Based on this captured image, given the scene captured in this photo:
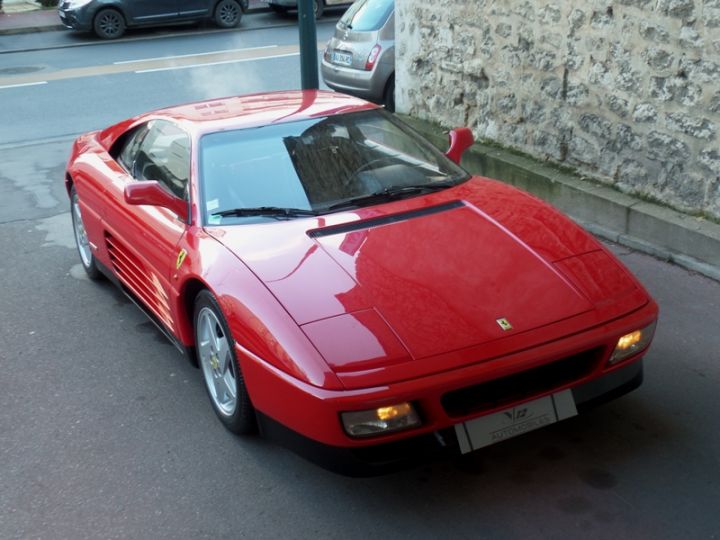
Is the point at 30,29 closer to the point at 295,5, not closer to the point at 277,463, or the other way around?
the point at 295,5

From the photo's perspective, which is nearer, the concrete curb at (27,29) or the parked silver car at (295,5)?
the concrete curb at (27,29)

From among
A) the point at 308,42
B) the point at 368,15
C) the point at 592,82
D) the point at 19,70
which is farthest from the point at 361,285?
the point at 19,70

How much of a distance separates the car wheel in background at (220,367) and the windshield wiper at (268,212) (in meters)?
0.45

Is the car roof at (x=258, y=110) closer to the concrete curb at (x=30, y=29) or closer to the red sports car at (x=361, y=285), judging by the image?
the red sports car at (x=361, y=285)

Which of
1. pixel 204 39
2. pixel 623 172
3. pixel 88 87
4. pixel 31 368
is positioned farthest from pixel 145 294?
pixel 204 39

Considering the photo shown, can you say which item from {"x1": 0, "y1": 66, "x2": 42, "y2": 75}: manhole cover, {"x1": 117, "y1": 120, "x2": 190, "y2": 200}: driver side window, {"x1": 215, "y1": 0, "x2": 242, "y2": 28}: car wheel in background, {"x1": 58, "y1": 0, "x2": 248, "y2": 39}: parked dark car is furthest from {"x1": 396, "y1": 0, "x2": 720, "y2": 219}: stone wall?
{"x1": 215, "y1": 0, "x2": 242, "y2": 28}: car wheel in background

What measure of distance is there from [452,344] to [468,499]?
0.65m

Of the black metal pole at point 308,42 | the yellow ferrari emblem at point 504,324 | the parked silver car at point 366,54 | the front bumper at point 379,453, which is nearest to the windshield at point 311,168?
the yellow ferrari emblem at point 504,324

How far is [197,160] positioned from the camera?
474 centimetres

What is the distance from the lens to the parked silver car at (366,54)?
37.1ft

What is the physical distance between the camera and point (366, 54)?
1138 cm

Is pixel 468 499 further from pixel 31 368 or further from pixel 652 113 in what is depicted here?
pixel 652 113

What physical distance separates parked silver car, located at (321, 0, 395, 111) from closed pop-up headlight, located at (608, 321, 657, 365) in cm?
791

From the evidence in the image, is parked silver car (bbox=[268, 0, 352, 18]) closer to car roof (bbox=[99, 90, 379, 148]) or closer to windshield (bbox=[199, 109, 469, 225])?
car roof (bbox=[99, 90, 379, 148])
